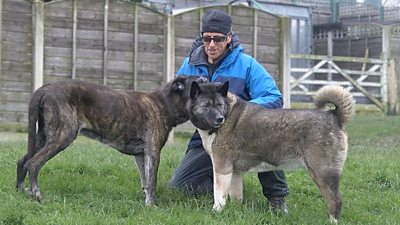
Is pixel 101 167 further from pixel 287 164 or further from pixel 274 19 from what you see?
pixel 274 19

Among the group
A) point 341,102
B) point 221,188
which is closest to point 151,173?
point 221,188

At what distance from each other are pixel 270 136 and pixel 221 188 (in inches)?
24.6

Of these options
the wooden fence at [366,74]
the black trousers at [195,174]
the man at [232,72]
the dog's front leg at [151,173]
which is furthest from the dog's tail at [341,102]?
the wooden fence at [366,74]

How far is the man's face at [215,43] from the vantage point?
6738mm

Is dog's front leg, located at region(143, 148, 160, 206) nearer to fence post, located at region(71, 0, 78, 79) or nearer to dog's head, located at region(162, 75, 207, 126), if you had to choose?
dog's head, located at region(162, 75, 207, 126)

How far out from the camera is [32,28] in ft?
42.4

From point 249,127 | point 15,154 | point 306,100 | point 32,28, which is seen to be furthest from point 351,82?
point 249,127

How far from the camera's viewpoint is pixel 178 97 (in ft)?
22.5

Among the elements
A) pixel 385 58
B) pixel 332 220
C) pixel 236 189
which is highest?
pixel 385 58

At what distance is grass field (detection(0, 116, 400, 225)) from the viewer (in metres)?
5.61

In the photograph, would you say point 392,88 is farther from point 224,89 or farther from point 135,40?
point 224,89

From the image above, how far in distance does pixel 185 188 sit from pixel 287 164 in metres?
1.46

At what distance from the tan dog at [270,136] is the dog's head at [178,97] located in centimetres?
33

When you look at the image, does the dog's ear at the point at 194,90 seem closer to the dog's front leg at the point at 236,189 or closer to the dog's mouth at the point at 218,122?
the dog's mouth at the point at 218,122
